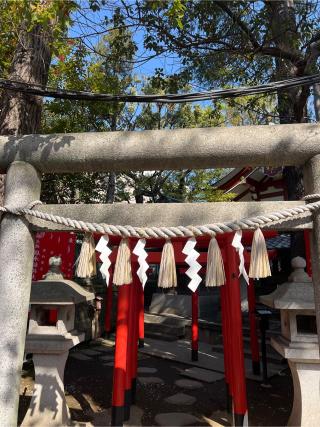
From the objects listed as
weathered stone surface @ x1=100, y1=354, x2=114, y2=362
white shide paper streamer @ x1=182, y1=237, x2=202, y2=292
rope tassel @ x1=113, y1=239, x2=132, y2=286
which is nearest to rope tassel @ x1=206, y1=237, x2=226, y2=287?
white shide paper streamer @ x1=182, y1=237, x2=202, y2=292

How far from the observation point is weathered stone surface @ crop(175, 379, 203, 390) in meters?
6.41

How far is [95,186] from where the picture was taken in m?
12.3

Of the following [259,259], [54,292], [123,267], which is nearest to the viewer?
[259,259]

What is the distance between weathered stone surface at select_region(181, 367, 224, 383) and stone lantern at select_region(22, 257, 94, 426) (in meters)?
3.34

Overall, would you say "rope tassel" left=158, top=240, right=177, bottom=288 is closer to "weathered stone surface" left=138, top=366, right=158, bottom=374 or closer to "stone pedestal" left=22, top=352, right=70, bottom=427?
"stone pedestal" left=22, top=352, right=70, bottom=427

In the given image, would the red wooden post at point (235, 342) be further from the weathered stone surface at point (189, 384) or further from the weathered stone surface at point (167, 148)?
the weathered stone surface at point (189, 384)

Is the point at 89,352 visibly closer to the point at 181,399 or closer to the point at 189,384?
the point at 189,384

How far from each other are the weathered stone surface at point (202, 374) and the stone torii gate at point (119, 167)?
4.99m

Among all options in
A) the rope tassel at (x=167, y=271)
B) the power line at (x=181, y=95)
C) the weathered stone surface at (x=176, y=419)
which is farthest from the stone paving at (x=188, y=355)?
the power line at (x=181, y=95)

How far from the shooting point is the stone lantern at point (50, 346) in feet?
13.6

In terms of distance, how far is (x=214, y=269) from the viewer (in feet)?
8.00

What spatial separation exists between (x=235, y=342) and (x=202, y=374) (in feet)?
11.4

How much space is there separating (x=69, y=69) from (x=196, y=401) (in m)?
7.78

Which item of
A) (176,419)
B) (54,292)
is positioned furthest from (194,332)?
(54,292)
